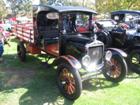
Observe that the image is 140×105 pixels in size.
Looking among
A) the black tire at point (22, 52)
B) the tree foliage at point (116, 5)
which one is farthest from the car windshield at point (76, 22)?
the tree foliage at point (116, 5)

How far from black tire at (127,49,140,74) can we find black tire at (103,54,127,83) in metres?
1.34

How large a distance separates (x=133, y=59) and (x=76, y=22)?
8.28ft

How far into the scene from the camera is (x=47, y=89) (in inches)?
271

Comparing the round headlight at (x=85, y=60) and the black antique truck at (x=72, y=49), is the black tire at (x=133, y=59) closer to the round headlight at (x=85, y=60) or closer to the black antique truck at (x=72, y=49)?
the black antique truck at (x=72, y=49)

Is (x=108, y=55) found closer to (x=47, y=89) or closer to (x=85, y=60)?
(x=85, y=60)

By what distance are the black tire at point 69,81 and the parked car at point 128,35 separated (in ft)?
10.3

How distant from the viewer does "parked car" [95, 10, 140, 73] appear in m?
8.63

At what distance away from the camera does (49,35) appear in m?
8.57

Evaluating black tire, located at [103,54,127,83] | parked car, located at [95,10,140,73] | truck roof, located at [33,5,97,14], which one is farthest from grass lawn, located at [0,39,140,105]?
truck roof, located at [33,5,97,14]

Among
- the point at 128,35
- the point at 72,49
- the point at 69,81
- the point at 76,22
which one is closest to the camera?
the point at 69,81

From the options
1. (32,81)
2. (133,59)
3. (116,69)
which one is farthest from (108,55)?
(32,81)

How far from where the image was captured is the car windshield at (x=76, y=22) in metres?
7.56

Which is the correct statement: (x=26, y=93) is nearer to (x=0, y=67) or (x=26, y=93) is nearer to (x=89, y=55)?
(x=89, y=55)

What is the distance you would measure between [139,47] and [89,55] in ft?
8.21
